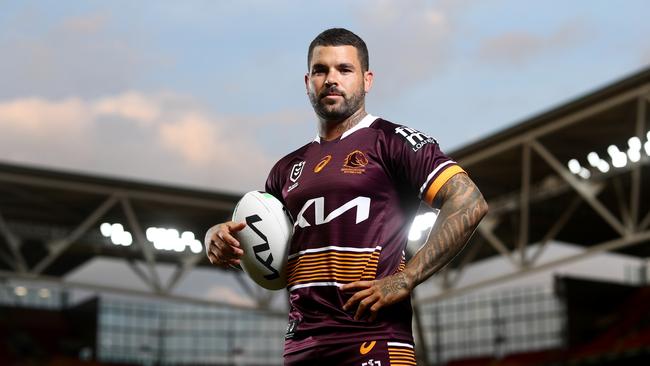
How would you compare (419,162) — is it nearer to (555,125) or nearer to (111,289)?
(555,125)

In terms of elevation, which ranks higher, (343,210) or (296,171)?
(296,171)

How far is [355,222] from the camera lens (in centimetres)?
390

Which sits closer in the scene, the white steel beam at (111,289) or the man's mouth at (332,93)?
the man's mouth at (332,93)

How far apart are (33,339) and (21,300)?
26.1ft

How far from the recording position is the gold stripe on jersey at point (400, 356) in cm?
385

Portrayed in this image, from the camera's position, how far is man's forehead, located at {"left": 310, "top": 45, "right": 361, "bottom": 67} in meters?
3.98

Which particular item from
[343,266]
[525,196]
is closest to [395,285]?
[343,266]

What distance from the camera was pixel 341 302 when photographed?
152 inches

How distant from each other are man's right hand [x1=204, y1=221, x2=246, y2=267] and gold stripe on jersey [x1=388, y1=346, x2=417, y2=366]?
2.48 ft

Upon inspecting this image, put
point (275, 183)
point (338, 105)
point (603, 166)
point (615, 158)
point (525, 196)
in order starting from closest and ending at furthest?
point (338, 105), point (275, 183), point (615, 158), point (525, 196), point (603, 166)

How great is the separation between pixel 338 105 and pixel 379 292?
0.80 m

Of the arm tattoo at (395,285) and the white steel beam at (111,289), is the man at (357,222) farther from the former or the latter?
the white steel beam at (111,289)

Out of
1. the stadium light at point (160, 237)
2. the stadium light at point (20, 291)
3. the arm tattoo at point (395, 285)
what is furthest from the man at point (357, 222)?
the stadium light at point (20, 291)

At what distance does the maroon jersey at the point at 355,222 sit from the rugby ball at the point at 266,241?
0.21 ft
